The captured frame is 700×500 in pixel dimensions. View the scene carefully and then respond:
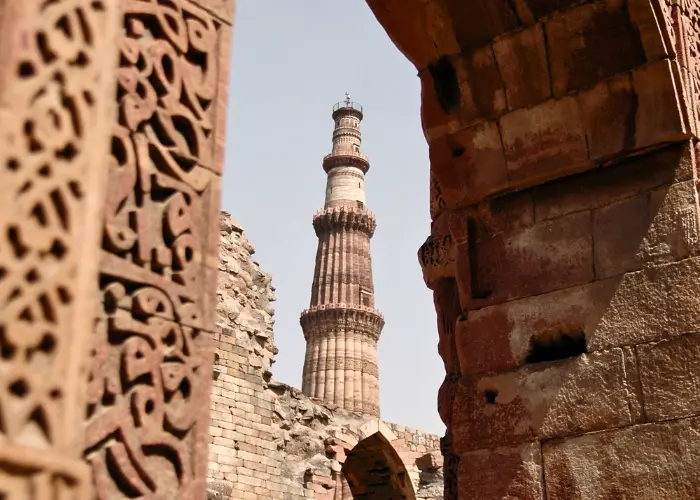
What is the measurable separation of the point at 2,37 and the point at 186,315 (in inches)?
29.9

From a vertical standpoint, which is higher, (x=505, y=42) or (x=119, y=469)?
(x=505, y=42)

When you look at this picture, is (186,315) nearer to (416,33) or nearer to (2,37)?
(2,37)

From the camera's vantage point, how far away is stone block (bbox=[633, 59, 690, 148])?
406 centimetres

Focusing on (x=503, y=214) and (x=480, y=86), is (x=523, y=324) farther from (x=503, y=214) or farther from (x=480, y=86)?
(x=480, y=86)

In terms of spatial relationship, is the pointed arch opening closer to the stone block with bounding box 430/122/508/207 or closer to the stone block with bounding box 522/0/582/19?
the stone block with bounding box 430/122/508/207

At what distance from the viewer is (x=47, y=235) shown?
1.40m

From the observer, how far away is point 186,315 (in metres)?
1.97

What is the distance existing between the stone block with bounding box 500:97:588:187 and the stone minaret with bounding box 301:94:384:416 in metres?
24.9

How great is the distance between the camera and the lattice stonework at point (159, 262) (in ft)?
5.80

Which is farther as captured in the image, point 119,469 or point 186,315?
point 186,315

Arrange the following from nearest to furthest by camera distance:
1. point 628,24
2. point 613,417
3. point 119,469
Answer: point 119,469 → point 613,417 → point 628,24

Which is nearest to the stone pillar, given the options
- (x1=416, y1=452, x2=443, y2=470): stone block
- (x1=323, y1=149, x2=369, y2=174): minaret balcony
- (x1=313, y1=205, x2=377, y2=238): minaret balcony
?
(x1=416, y1=452, x2=443, y2=470): stone block

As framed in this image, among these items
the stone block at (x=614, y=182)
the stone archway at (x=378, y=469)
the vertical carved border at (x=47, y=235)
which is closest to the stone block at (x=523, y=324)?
the stone block at (x=614, y=182)

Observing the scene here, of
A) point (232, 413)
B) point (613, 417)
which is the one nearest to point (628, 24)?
point (613, 417)
